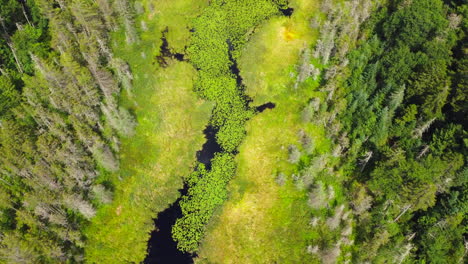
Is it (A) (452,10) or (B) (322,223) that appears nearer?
(B) (322,223)

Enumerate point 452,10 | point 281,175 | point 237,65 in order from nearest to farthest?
1. point 281,175
2. point 452,10
3. point 237,65

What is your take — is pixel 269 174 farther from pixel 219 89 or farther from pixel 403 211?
pixel 219 89

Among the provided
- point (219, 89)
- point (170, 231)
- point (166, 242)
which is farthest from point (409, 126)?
point (166, 242)

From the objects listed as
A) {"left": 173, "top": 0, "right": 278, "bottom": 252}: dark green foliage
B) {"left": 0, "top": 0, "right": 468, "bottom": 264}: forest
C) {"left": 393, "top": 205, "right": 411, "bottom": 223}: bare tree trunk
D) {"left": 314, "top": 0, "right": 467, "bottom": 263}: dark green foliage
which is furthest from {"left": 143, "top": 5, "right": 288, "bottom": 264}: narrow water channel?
{"left": 393, "top": 205, "right": 411, "bottom": 223}: bare tree trunk

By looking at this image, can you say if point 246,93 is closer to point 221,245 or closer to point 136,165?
point 136,165

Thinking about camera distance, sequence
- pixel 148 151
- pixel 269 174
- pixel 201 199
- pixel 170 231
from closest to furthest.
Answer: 1. pixel 170 231
2. pixel 201 199
3. pixel 269 174
4. pixel 148 151

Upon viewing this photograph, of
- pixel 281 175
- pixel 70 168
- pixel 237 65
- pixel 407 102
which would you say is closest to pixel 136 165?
pixel 70 168

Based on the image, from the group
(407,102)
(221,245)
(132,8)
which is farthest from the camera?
(132,8)
